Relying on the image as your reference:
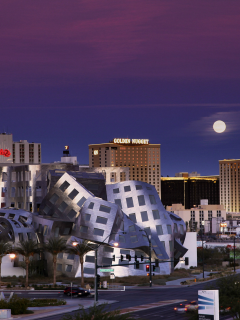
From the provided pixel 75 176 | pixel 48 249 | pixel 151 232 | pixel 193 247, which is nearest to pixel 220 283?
pixel 48 249

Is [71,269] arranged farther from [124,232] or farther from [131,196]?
[131,196]

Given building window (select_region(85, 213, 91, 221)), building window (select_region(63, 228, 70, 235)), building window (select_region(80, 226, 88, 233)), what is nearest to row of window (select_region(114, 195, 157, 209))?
building window (select_region(85, 213, 91, 221))

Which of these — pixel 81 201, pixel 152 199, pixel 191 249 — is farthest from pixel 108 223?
pixel 191 249

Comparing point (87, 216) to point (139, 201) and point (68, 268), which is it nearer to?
point (68, 268)

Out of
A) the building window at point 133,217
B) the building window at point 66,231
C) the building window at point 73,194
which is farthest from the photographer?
the building window at point 133,217

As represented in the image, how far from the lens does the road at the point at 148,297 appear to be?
53469 millimetres

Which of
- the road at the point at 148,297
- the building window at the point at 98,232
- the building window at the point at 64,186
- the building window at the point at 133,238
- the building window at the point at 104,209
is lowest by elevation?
the road at the point at 148,297

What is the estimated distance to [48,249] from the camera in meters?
85.4

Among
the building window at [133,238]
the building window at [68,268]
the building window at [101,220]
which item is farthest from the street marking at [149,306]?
the building window at [68,268]

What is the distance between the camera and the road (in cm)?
5347

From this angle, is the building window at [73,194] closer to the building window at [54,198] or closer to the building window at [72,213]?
the building window at [72,213]

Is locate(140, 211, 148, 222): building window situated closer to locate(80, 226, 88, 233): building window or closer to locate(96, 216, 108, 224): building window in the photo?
locate(96, 216, 108, 224): building window

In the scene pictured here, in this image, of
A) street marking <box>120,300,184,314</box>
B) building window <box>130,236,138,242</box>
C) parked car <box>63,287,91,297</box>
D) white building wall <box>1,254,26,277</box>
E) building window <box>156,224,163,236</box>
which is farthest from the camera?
building window <box>156,224,163,236</box>

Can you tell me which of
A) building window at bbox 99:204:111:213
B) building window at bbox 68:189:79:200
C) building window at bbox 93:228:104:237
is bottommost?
building window at bbox 93:228:104:237
